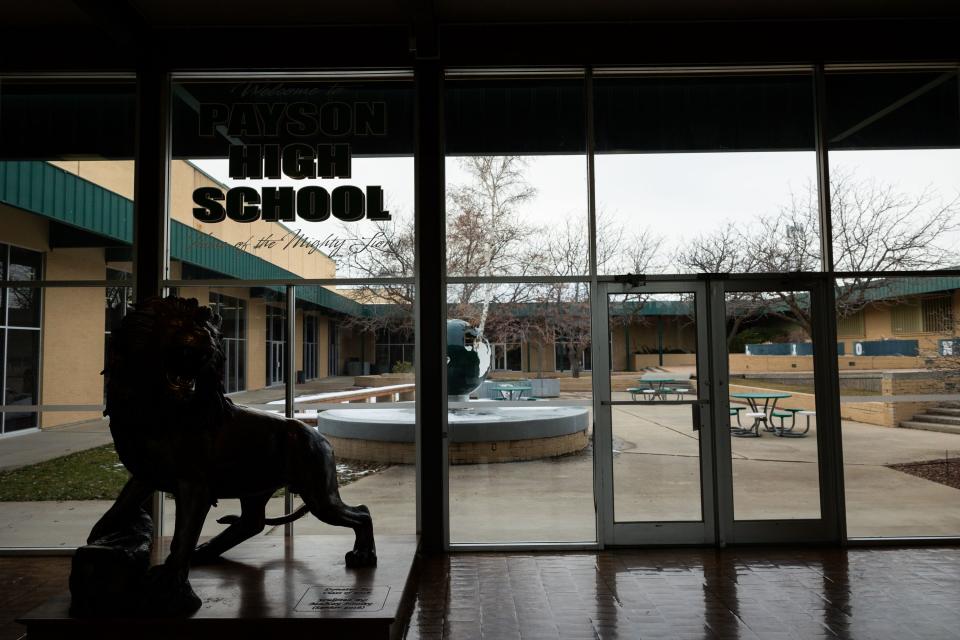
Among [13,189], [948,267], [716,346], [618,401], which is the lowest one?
[618,401]

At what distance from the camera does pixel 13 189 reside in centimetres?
585

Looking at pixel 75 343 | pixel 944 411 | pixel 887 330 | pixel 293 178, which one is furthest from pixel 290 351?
pixel 944 411

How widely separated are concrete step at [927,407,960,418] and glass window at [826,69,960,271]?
1.32 meters

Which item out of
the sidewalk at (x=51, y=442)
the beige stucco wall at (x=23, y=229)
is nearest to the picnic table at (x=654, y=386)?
the sidewalk at (x=51, y=442)

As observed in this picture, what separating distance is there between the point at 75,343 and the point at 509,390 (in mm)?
4251

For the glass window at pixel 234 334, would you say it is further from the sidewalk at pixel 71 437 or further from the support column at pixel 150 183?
the support column at pixel 150 183

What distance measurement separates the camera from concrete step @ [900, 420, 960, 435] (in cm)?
551

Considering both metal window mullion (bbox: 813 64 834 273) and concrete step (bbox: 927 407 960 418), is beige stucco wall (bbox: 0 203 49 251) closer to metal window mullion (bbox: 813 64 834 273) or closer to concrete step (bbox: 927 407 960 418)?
metal window mullion (bbox: 813 64 834 273)

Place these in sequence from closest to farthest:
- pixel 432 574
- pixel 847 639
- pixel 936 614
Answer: pixel 847 639 → pixel 936 614 → pixel 432 574

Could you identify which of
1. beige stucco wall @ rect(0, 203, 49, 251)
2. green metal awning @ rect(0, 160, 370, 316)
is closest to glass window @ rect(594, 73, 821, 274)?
green metal awning @ rect(0, 160, 370, 316)

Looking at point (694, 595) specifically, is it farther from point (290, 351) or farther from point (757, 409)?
point (290, 351)

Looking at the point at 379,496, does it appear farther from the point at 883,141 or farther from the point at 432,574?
the point at 883,141

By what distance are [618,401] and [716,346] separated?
3.39 ft

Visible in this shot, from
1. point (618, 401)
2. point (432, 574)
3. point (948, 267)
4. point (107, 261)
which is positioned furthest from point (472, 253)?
point (948, 267)
